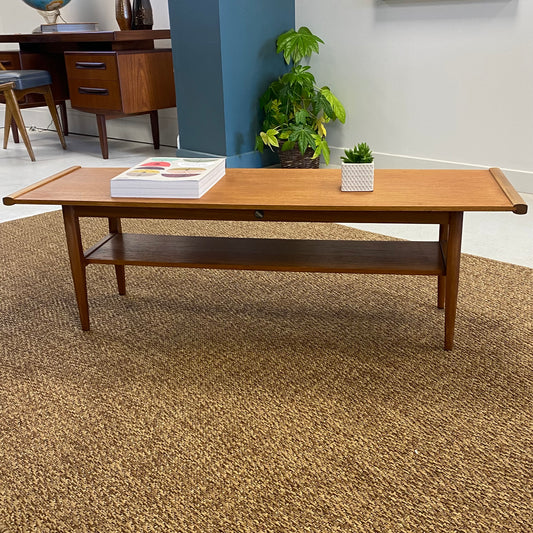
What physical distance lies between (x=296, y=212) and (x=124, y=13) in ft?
10.2

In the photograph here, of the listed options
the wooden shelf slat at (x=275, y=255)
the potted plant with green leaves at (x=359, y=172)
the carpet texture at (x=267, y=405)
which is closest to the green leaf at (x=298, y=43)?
the carpet texture at (x=267, y=405)

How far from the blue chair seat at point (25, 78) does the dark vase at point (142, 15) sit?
66cm

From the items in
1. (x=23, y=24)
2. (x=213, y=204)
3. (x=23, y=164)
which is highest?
(x=23, y=24)

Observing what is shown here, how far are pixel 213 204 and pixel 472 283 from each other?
1.01 metres

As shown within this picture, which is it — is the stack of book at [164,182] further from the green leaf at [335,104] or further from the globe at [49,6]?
the globe at [49,6]

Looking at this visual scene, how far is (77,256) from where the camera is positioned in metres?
1.83

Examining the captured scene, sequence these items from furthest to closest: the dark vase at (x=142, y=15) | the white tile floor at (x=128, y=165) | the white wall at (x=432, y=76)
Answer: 1. the dark vase at (x=142, y=15)
2. the white wall at (x=432, y=76)
3. the white tile floor at (x=128, y=165)

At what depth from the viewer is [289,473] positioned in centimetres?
127

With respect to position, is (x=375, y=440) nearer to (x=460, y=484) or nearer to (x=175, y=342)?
(x=460, y=484)

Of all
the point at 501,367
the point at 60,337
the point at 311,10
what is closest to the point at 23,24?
the point at 311,10

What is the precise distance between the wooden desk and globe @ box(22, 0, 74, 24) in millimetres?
362

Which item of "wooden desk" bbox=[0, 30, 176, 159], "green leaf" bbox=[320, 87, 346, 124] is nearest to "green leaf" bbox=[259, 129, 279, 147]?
"green leaf" bbox=[320, 87, 346, 124]

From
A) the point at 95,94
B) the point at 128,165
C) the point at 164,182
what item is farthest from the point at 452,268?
the point at 95,94

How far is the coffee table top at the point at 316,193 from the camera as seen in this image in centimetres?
151
